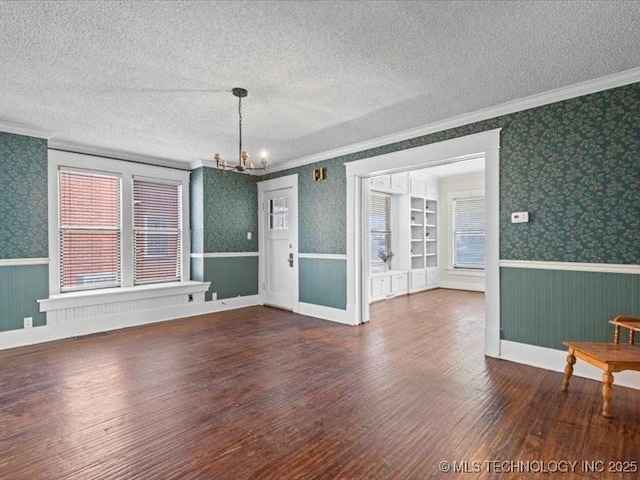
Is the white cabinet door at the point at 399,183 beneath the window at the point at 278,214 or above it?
above

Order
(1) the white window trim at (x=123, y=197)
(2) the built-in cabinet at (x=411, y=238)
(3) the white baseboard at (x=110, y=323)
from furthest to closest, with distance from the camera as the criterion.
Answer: (2) the built-in cabinet at (x=411, y=238) < (1) the white window trim at (x=123, y=197) < (3) the white baseboard at (x=110, y=323)

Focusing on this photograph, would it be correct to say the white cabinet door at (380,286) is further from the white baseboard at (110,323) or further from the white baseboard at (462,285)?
the white baseboard at (110,323)

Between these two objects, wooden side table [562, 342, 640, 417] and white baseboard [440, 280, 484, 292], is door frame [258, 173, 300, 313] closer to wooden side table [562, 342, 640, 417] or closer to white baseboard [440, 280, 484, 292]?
wooden side table [562, 342, 640, 417]

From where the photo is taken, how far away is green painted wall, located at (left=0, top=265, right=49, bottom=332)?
4094 mm

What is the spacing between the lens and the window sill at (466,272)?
26.2 ft

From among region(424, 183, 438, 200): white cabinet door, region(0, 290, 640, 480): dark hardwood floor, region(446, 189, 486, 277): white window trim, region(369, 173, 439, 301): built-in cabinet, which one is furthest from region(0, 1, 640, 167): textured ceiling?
region(446, 189, 486, 277): white window trim

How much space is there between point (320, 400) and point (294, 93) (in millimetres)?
2667

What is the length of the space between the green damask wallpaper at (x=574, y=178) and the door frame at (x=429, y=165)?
0.28 ft

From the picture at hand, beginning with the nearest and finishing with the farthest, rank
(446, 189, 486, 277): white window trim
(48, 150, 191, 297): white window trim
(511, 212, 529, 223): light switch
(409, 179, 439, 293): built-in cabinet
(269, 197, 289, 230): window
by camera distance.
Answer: (511, 212, 529, 223): light switch, (48, 150, 191, 297): white window trim, (269, 197, 289, 230): window, (409, 179, 439, 293): built-in cabinet, (446, 189, 486, 277): white window trim

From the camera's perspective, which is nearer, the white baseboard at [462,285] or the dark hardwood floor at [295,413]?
the dark hardwood floor at [295,413]

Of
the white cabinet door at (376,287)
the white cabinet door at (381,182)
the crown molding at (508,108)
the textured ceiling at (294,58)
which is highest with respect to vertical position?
the textured ceiling at (294,58)

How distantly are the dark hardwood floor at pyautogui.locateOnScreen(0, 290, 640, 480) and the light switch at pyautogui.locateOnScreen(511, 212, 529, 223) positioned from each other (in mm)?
1435

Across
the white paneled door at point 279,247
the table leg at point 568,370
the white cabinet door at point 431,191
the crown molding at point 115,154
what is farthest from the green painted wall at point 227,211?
the table leg at point 568,370

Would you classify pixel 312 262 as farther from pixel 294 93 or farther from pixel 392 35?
pixel 392 35
